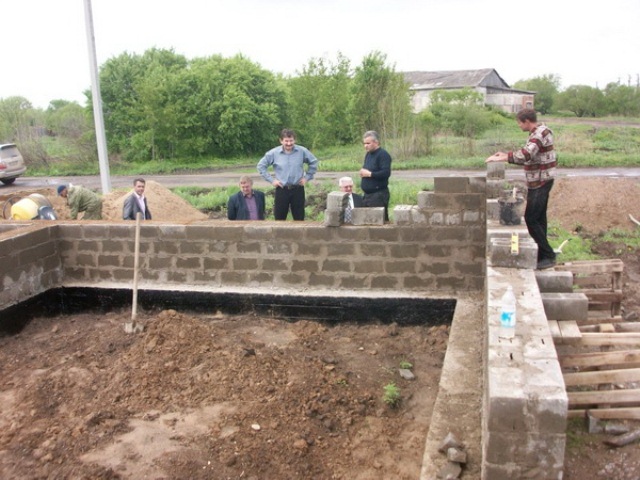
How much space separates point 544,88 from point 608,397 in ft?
185

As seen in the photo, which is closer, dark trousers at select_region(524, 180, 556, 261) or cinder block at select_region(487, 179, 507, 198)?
dark trousers at select_region(524, 180, 556, 261)

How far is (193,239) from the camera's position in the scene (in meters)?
6.96

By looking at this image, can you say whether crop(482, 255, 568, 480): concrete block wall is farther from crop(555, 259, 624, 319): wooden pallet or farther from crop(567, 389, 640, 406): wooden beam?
crop(555, 259, 624, 319): wooden pallet

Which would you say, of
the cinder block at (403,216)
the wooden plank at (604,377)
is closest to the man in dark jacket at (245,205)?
the cinder block at (403,216)

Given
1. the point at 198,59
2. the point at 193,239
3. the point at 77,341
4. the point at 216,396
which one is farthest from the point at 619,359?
the point at 198,59

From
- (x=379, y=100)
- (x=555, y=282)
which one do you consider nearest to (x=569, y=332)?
(x=555, y=282)

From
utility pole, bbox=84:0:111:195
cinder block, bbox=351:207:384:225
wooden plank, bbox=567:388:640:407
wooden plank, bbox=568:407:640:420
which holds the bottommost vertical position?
wooden plank, bbox=568:407:640:420

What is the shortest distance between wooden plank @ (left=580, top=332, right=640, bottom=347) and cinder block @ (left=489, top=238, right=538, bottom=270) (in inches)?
26.7

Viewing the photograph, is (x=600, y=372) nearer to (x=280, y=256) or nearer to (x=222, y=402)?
(x=222, y=402)

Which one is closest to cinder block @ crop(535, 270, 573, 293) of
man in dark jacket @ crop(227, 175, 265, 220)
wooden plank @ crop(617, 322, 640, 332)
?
wooden plank @ crop(617, 322, 640, 332)

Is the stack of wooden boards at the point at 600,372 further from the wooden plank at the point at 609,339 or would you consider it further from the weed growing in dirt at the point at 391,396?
the weed growing in dirt at the point at 391,396

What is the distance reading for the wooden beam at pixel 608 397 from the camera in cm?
429

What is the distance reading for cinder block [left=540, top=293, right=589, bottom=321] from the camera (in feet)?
14.8

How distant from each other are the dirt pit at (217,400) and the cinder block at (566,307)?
1198mm
